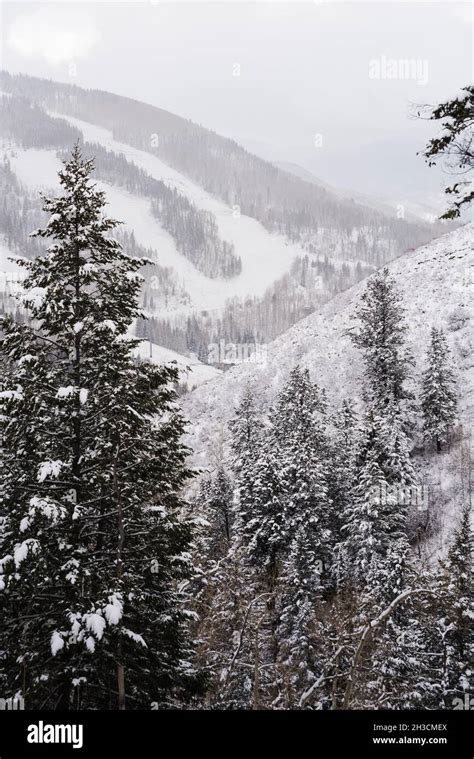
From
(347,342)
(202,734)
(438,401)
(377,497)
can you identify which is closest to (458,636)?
(377,497)

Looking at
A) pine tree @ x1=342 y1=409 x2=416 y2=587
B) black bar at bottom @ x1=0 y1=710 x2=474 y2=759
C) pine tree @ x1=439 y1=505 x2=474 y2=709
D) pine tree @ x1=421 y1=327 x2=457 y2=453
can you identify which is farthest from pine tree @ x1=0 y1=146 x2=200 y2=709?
pine tree @ x1=421 y1=327 x2=457 y2=453

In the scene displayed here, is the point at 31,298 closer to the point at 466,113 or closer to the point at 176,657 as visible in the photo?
the point at 176,657

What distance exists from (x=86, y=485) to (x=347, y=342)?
191 ft

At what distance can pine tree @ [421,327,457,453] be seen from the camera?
135ft

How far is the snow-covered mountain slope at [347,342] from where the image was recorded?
183 ft

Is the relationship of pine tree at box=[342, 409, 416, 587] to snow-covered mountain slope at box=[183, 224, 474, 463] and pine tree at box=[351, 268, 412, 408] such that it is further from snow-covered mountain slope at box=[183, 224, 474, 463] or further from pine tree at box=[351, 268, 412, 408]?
snow-covered mountain slope at box=[183, 224, 474, 463]

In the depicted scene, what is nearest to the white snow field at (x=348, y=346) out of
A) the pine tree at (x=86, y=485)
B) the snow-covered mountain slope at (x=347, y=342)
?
the snow-covered mountain slope at (x=347, y=342)

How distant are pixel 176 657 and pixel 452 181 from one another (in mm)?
11062

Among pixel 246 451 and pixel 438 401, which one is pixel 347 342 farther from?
pixel 246 451

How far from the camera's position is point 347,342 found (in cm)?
6569

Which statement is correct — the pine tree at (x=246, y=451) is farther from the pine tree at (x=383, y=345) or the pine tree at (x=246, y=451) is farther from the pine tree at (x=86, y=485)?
the pine tree at (x=86, y=485)

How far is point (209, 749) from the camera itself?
603cm

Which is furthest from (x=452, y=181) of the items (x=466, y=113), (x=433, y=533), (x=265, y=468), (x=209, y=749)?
(x=433, y=533)

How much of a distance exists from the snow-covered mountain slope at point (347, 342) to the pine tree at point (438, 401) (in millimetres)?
5398
